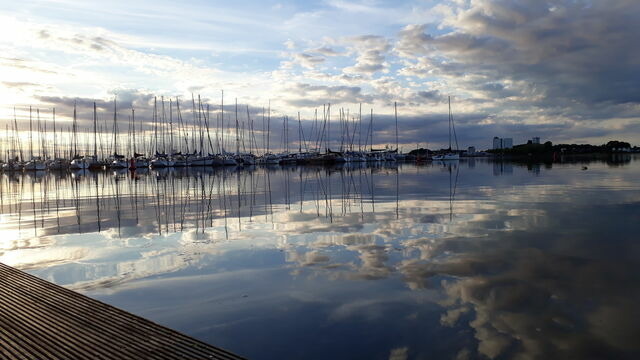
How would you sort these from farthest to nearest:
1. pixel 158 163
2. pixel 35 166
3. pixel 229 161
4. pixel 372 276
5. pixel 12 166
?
pixel 229 161 → pixel 12 166 → pixel 35 166 → pixel 158 163 → pixel 372 276

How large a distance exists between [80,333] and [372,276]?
224 inches

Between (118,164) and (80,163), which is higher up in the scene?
(80,163)

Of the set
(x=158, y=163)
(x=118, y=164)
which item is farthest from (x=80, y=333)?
(x=118, y=164)

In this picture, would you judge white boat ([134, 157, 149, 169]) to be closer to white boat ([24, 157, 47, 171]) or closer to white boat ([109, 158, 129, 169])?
white boat ([109, 158, 129, 169])

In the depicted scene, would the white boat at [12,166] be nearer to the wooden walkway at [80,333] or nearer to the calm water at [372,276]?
the calm water at [372,276]

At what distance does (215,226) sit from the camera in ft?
57.9

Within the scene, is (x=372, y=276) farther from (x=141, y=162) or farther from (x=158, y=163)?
(x=141, y=162)

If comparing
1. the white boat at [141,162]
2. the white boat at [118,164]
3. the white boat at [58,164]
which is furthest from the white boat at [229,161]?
the white boat at [58,164]

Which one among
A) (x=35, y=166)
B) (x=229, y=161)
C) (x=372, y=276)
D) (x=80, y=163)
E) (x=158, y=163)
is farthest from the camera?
(x=229, y=161)

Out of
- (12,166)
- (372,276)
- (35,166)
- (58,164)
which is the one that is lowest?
(372,276)

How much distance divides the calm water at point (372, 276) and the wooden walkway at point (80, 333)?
605mm

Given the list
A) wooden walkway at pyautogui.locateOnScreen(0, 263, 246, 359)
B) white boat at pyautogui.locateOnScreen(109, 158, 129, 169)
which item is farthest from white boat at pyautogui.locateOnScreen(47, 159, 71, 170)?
wooden walkway at pyautogui.locateOnScreen(0, 263, 246, 359)

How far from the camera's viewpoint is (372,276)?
9867mm

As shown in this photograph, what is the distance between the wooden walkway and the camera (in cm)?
598
